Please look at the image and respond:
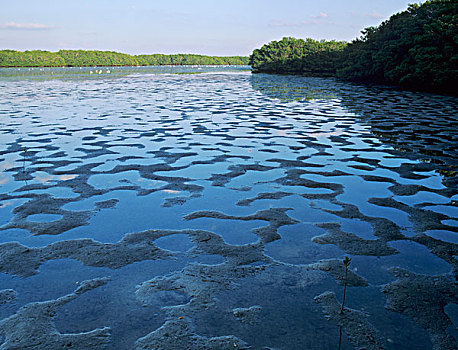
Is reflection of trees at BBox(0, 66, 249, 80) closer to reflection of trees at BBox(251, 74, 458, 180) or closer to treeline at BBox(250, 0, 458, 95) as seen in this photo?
treeline at BBox(250, 0, 458, 95)

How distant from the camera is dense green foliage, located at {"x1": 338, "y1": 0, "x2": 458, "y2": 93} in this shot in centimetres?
2770

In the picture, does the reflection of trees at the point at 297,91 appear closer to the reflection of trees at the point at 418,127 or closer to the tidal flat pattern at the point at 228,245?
the reflection of trees at the point at 418,127

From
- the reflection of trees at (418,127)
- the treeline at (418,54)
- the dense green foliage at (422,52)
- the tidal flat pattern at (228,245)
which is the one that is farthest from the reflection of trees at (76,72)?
the tidal flat pattern at (228,245)

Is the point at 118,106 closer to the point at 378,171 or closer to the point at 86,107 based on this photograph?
the point at 86,107

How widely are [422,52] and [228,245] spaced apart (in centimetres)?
3142

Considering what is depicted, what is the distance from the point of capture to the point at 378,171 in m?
8.39

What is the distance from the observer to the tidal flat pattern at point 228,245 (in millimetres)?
3439

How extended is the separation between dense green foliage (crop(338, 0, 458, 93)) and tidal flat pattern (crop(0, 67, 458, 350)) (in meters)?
20.5

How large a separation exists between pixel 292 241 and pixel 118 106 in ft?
60.2

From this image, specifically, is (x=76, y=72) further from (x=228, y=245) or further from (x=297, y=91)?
(x=228, y=245)

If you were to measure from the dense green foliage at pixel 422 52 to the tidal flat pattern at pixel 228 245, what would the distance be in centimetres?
2048

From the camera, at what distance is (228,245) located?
507 cm

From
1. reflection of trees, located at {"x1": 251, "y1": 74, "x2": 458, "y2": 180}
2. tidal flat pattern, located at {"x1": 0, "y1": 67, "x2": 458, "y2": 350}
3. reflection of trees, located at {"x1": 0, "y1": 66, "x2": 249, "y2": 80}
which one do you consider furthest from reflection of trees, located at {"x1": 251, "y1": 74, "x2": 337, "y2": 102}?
reflection of trees, located at {"x1": 0, "y1": 66, "x2": 249, "y2": 80}

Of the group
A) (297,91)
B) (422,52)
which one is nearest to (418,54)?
(422,52)
